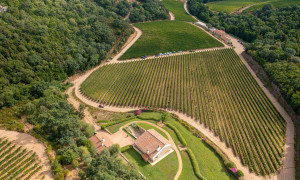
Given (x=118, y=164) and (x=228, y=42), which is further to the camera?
(x=228, y=42)

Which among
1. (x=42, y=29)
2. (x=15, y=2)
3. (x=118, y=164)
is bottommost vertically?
(x=118, y=164)

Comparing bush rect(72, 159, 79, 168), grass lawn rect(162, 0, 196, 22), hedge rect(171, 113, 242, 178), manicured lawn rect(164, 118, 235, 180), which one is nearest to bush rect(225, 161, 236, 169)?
hedge rect(171, 113, 242, 178)

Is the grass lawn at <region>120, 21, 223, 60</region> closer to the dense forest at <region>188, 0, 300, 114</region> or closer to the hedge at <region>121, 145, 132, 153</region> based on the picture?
the dense forest at <region>188, 0, 300, 114</region>

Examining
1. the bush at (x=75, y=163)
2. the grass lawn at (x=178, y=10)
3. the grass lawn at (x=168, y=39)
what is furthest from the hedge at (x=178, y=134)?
the grass lawn at (x=178, y=10)

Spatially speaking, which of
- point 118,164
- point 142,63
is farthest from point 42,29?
point 118,164

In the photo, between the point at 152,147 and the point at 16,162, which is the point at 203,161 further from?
the point at 16,162

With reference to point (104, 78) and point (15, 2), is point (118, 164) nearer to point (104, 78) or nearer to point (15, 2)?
point (104, 78)
